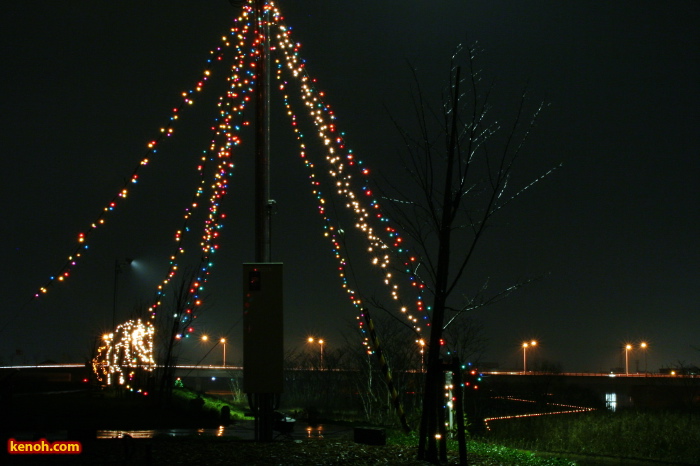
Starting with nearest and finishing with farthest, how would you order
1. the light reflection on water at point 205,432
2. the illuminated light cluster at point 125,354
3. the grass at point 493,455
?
the grass at point 493,455 → the light reflection on water at point 205,432 → the illuminated light cluster at point 125,354

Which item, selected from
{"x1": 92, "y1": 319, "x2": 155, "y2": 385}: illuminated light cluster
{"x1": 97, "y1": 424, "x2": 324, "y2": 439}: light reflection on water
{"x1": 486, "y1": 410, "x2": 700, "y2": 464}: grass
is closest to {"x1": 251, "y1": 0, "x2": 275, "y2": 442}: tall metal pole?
{"x1": 97, "y1": 424, "x2": 324, "y2": 439}: light reflection on water

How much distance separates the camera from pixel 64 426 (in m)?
12.7

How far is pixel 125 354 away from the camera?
23156mm

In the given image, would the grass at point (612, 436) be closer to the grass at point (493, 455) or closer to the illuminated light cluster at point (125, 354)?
the grass at point (493, 455)

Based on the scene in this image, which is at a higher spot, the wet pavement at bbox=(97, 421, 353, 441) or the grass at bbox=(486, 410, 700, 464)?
the wet pavement at bbox=(97, 421, 353, 441)

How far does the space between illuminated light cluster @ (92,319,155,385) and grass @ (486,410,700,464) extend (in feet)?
32.6

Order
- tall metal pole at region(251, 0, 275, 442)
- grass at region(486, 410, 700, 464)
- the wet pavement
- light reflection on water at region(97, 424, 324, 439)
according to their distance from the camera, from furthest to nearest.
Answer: grass at region(486, 410, 700, 464) → light reflection on water at region(97, 424, 324, 439) → the wet pavement → tall metal pole at region(251, 0, 275, 442)

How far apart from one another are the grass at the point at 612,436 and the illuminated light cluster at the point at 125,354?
32.6 ft

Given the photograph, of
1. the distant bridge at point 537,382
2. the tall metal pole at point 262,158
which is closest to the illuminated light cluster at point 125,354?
the distant bridge at point 537,382

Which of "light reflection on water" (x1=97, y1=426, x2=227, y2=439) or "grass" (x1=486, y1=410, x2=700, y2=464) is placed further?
"grass" (x1=486, y1=410, x2=700, y2=464)

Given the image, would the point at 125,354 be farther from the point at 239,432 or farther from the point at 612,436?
the point at 612,436

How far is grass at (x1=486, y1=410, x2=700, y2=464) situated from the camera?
1485cm

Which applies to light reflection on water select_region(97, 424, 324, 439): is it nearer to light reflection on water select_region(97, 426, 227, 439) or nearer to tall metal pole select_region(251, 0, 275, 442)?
light reflection on water select_region(97, 426, 227, 439)

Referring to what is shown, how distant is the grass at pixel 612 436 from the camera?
14.9 meters
